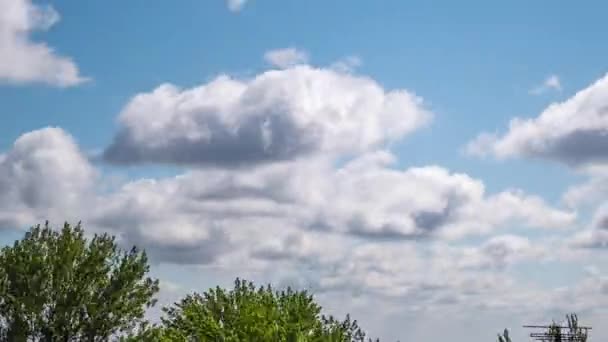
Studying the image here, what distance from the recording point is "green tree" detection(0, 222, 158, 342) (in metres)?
71.4

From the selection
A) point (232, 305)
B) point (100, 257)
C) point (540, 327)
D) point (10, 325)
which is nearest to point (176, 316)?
point (232, 305)

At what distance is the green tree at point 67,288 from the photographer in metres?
71.4

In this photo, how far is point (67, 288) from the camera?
72.6 meters

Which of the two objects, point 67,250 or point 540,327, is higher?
point 67,250

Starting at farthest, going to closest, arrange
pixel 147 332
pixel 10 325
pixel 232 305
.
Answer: pixel 232 305
pixel 147 332
pixel 10 325

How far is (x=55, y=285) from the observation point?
238 ft

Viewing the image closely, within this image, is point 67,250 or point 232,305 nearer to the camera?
point 67,250

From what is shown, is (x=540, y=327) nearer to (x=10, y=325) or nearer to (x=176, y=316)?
(x=176, y=316)

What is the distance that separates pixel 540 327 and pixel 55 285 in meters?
36.0

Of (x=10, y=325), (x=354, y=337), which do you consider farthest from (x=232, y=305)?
(x=10, y=325)

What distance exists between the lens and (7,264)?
73688 millimetres

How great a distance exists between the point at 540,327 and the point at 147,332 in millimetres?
29721

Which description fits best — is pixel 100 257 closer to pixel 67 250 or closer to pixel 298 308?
pixel 67 250

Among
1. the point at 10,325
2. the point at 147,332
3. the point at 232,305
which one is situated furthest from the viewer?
the point at 232,305
